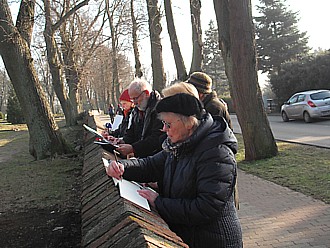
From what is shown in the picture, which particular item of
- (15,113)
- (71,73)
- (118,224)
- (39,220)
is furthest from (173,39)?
(15,113)

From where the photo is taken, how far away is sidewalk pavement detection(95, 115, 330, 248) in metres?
5.25

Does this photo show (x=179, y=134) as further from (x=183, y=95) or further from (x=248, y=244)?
(x=248, y=244)

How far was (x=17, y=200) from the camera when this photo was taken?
7.08 m

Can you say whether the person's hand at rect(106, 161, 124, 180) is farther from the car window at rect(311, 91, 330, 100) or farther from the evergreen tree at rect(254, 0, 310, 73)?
the evergreen tree at rect(254, 0, 310, 73)

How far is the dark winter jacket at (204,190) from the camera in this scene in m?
2.52

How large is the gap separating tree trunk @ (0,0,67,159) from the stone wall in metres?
8.93

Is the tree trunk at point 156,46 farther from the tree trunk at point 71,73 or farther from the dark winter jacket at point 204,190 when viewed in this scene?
the dark winter jacket at point 204,190

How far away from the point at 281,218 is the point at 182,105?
13.4ft

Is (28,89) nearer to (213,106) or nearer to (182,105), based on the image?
(213,106)

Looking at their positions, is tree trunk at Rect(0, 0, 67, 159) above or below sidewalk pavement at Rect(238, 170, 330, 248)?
above

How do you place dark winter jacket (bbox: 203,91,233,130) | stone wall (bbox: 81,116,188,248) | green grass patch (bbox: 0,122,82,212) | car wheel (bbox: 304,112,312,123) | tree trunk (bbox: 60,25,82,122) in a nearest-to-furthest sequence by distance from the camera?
stone wall (bbox: 81,116,188,248)
dark winter jacket (bbox: 203,91,233,130)
green grass patch (bbox: 0,122,82,212)
car wheel (bbox: 304,112,312,123)
tree trunk (bbox: 60,25,82,122)

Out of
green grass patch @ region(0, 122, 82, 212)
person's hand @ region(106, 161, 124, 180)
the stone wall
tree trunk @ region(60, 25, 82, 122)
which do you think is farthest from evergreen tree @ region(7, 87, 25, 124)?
person's hand @ region(106, 161, 124, 180)

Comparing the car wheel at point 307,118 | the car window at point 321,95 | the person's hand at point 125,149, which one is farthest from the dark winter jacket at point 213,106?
the car window at point 321,95

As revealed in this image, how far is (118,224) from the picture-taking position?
2.32 m
